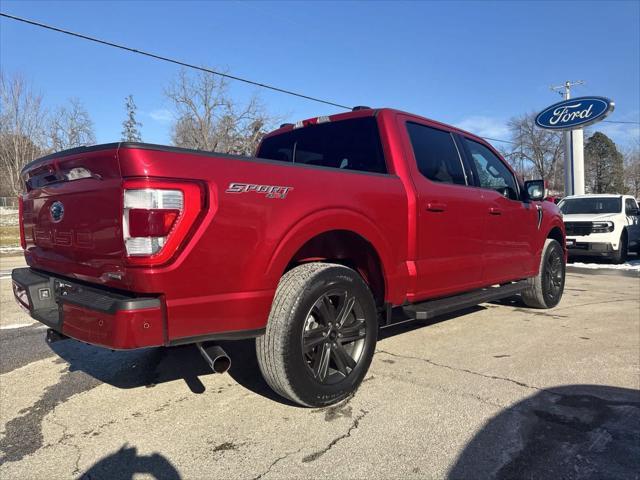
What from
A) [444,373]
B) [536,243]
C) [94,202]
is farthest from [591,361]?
[94,202]

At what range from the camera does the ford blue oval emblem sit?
9.45 ft

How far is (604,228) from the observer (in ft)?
39.0

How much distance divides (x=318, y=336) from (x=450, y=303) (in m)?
1.50

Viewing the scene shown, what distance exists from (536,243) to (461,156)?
182 centimetres

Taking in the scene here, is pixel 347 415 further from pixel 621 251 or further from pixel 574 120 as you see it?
pixel 574 120

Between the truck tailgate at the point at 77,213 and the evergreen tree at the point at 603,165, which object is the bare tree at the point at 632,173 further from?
the truck tailgate at the point at 77,213

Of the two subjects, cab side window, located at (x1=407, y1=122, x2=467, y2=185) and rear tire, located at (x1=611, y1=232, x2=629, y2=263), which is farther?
rear tire, located at (x1=611, y1=232, x2=629, y2=263)

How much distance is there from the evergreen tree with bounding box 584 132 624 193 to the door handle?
64022mm

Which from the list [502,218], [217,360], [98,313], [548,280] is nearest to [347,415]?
[217,360]

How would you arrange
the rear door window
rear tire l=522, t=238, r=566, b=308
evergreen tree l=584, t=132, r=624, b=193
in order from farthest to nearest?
evergreen tree l=584, t=132, r=624, b=193
rear tire l=522, t=238, r=566, b=308
the rear door window

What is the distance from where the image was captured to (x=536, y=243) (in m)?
5.63

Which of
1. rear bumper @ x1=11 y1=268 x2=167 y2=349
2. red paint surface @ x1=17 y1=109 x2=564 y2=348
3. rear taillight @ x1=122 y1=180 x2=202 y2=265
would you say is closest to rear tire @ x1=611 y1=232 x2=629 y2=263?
red paint surface @ x1=17 y1=109 x2=564 y2=348

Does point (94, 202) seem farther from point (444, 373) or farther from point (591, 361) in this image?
point (591, 361)

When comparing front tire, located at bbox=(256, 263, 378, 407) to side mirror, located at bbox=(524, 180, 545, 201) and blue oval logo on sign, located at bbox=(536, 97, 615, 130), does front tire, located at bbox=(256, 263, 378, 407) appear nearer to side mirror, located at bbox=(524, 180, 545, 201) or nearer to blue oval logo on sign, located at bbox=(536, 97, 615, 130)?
side mirror, located at bbox=(524, 180, 545, 201)
